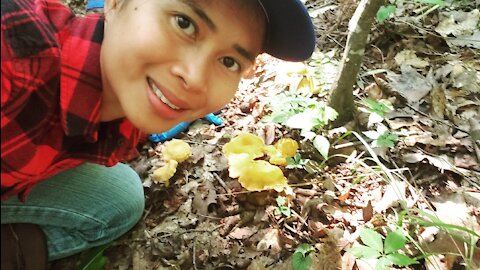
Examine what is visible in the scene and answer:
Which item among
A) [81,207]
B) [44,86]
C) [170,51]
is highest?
[170,51]

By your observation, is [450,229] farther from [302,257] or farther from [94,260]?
[94,260]

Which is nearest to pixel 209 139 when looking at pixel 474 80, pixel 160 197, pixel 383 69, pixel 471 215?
pixel 160 197

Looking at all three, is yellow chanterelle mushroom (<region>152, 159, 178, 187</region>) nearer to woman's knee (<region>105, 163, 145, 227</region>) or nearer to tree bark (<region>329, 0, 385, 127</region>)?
woman's knee (<region>105, 163, 145, 227</region>)

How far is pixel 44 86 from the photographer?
132 centimetres

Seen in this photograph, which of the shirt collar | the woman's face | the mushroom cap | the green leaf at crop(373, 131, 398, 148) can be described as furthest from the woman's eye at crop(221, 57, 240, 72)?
the green leaf at crop(373, 131, 398, 148)

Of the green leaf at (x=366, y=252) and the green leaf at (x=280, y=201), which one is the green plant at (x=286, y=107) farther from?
the green leaf at (x=366, y=252)

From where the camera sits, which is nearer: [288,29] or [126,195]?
[288,29]

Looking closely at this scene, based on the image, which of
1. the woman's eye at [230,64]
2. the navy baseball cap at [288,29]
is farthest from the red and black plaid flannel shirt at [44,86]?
the navy baseball cap at [288,29]

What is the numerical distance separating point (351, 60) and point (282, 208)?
895 millimetres

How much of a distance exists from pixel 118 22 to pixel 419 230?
5.19ft

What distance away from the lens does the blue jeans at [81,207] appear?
72.5 inches

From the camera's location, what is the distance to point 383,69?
9.26 ft

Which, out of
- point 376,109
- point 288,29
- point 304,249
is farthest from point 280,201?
point 288,29

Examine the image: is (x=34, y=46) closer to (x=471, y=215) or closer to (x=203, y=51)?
(x=203, y=51)
